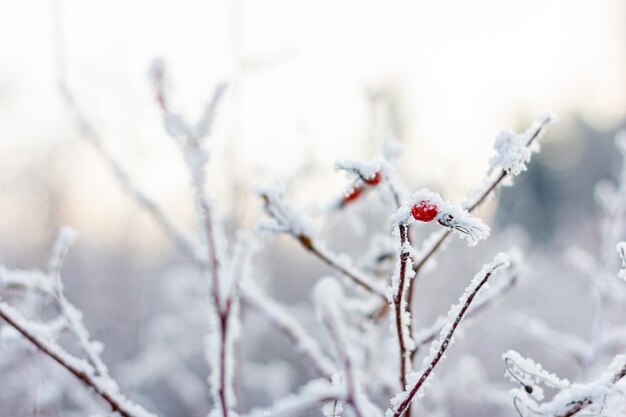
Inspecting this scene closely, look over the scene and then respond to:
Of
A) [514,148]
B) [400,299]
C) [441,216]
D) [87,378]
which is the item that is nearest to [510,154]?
[514,148]

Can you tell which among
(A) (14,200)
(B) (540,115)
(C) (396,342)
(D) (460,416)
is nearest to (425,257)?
(C) (396,342)

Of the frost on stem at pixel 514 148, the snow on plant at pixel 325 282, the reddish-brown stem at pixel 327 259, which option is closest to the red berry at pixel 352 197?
the snow on plant at pixel 325 282

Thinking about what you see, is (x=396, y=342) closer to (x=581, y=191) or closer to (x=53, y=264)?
(x=53, y=264)

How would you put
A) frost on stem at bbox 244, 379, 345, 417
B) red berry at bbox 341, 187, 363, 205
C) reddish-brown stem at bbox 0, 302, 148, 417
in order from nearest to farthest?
1. frost on stem at bbox 244, 379, 345, 417
2. reddish-brown stem at bbox 0, 302, 148, 417
3. red berry at bbox 341, 187, 363, 205

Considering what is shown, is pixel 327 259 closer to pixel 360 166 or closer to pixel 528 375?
pixel 360 166

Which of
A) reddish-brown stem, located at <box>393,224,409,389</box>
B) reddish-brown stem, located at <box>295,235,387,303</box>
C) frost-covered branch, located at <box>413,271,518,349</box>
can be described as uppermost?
reddish-brown stem, located at <box>295,235,387,303</box>

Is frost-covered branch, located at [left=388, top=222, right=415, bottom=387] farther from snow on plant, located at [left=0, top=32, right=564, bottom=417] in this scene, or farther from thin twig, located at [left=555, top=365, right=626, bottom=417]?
thin twig, located at [left=555, top=365, right=626, bottom=417]

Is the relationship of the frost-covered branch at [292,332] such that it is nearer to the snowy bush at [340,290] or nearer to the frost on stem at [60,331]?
the snowy bush at [340,290]

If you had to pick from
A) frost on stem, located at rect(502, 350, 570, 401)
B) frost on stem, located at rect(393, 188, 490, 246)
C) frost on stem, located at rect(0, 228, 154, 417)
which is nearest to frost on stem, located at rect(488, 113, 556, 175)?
frost on stem, located at rect(393, 188, 490, 246)
